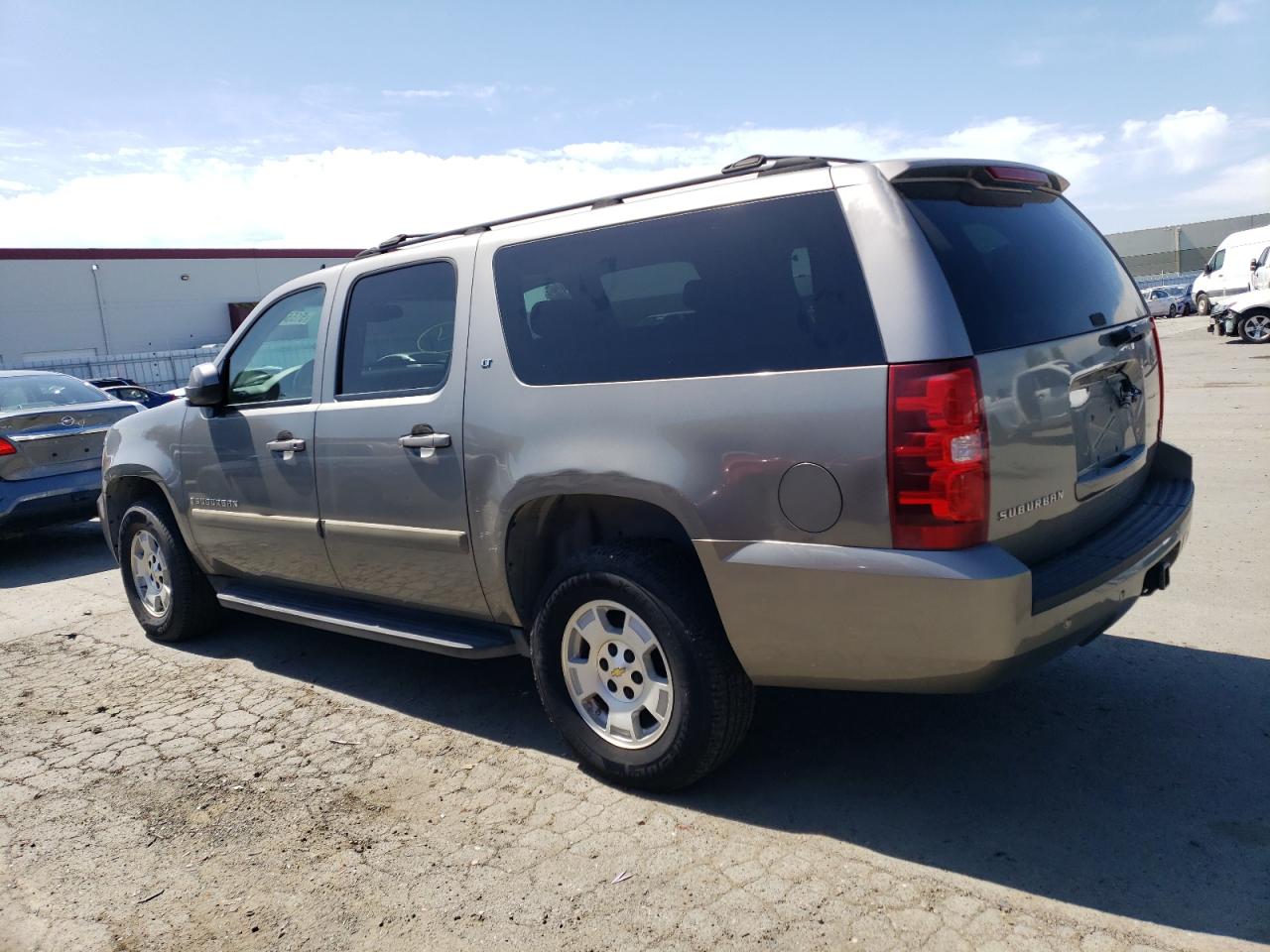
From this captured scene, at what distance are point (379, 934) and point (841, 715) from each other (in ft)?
6.50

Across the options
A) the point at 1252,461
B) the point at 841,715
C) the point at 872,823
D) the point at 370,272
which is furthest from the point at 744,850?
the point at 1252,461

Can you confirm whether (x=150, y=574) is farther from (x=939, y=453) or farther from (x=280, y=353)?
(x=939, y=453)

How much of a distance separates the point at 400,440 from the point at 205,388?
4.92 ft

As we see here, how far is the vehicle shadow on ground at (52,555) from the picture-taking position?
8031 millimetres

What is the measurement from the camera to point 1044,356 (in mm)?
2973

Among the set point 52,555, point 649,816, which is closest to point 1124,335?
point 649,816

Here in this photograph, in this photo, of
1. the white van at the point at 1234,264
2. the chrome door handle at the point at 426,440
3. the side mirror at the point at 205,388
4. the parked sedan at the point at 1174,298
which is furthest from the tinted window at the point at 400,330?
the parked sedan at the point at 1174,298

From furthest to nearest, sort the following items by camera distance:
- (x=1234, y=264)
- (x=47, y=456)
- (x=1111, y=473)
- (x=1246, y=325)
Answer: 1. (x=1234, y=264)
2. (x=1246, y=325)
3. (x=47, y=456)
4. (x=1111, y=473)

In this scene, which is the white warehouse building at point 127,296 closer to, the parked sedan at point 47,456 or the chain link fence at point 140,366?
the chain link fence at point 140,366

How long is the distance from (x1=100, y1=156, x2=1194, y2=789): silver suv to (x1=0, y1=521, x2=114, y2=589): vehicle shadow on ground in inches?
189

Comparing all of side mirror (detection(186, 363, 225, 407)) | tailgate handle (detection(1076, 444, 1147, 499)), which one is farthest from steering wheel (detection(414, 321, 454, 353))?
tailgate handle (detection(1076, 444, 1147, 499))

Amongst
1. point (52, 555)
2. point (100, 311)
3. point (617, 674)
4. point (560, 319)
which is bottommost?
point (52, 555)

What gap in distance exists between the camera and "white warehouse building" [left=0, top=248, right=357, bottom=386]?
36.0 m

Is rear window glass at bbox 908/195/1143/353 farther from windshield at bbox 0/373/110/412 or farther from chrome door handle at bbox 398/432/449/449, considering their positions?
windshield at bbox 0/373/110/412
